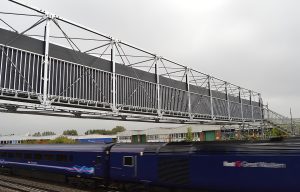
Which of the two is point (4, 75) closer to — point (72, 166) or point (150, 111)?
point (72, 166)

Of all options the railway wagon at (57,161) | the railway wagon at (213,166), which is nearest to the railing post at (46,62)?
the railway wagon at (57,161)

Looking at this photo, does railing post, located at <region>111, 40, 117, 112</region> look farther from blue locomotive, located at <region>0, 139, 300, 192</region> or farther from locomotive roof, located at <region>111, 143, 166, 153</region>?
locomotive roof, located at <region>111, 143, 166, 153</region>

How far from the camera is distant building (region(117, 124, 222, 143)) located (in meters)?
85.2

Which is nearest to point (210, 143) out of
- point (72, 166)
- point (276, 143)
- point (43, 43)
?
point (276, 143)

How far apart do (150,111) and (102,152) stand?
26.6 m

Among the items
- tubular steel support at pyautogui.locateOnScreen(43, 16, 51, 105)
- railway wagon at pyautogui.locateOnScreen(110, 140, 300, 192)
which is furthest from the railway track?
tubular steel support at pyautogui.locateOnScreen(43, 16, 51, 105)

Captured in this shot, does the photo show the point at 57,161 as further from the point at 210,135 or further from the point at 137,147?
the point at 210,135

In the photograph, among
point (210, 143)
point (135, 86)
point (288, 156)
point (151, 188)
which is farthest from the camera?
point (135, 86)

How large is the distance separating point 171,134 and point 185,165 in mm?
82716

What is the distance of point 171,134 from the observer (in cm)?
10062

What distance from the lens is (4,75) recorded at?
1220 inches

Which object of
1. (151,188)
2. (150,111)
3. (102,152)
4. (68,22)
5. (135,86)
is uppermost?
(68,22)

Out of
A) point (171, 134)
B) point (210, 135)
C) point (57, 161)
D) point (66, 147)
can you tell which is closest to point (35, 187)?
point (57, 161)

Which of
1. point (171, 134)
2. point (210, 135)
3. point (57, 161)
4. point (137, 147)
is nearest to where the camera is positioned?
point (137, 147)
